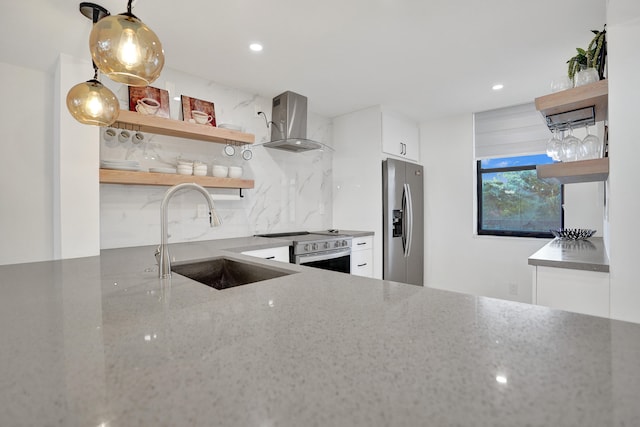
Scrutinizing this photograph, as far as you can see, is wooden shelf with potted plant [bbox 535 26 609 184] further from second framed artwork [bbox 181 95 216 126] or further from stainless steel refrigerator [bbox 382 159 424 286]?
second framed artwork [bbox 181 95 216 126]

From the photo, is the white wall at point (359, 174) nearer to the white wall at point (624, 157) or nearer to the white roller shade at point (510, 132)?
the white roller shade at point (510, 132)

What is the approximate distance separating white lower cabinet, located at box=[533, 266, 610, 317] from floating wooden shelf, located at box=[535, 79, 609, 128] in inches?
36.2

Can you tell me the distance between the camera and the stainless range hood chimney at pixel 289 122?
121 inches

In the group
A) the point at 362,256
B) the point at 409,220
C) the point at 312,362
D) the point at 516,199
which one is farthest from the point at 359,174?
the point at 312,362

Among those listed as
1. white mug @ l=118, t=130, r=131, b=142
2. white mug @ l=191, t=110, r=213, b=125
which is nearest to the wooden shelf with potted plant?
white mug @ l=191, t=110, r=213, b=125

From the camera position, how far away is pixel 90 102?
1.46 meters

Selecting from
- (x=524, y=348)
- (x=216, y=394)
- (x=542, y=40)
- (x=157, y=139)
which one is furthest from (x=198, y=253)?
(x=542, y=40)

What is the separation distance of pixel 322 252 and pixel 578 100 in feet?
6.75

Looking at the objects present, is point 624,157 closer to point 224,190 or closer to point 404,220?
point 404,220

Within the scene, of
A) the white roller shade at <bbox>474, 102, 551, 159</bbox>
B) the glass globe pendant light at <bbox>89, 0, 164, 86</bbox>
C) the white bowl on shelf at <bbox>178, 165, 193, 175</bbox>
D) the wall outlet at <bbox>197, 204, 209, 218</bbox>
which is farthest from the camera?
the white roller shade at <bbox>474, 102, 551, 159</bbox>

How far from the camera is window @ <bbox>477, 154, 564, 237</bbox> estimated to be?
134 inches

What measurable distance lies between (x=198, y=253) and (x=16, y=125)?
1497mm

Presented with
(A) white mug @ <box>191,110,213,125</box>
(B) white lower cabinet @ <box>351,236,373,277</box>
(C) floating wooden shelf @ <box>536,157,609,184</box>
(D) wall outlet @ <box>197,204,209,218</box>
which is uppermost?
(A) white mug @ <box>191,110,213,125</box>

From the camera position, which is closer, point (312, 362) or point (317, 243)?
point (312, 362)
